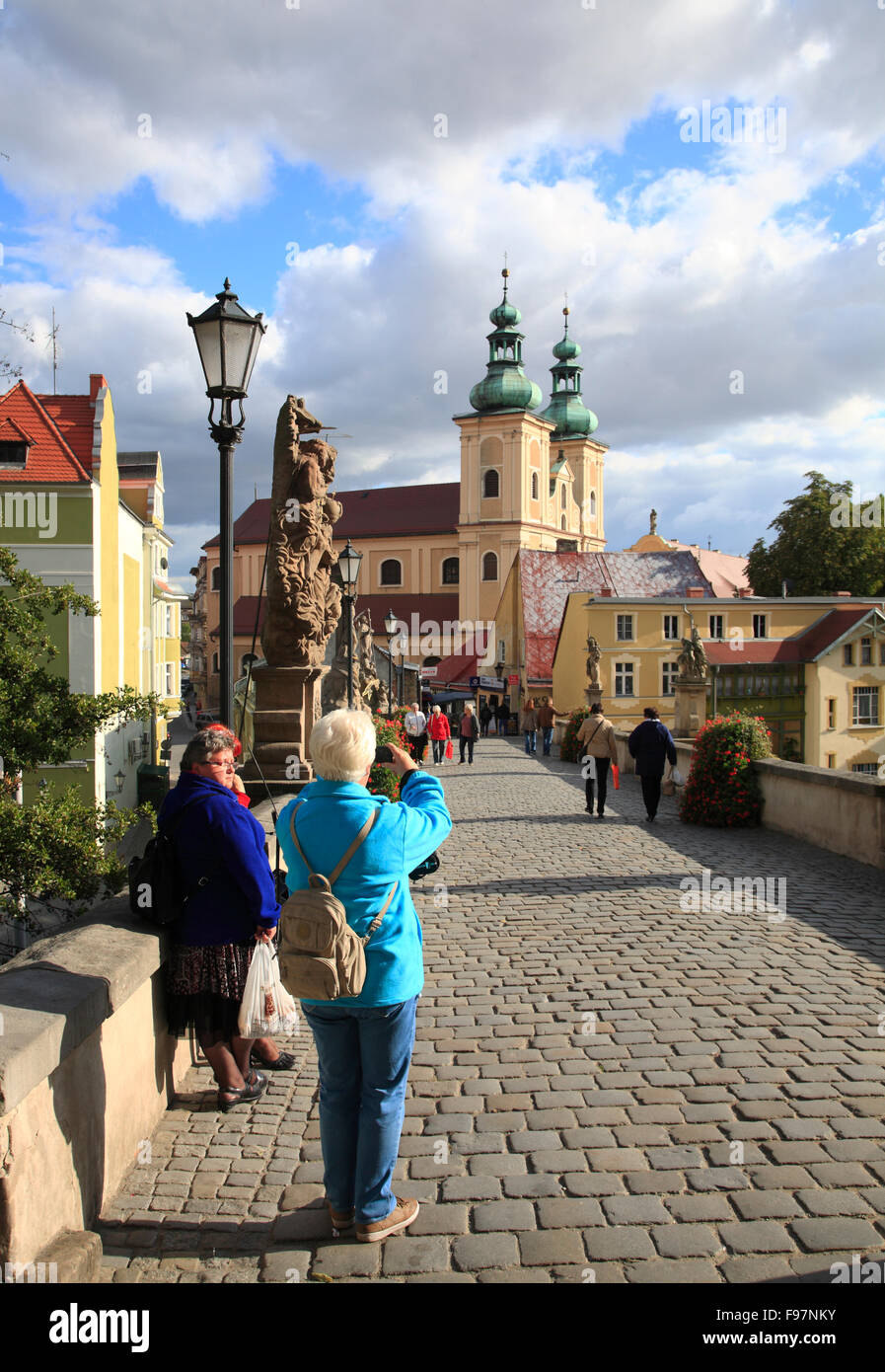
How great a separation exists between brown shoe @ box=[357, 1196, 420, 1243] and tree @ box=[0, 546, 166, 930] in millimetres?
3266

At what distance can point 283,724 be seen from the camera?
10539 mm

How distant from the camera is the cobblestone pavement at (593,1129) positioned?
3.31 metres

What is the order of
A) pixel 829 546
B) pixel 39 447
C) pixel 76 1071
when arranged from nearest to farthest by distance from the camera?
pixel 76 1071, pixel 39 447, pixel 829 546

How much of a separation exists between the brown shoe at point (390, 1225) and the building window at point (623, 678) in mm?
45261

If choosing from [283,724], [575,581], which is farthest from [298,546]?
[575,581]

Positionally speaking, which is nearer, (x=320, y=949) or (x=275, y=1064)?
(x=320, y=949)

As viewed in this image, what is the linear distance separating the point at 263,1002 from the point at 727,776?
1051 centimetres

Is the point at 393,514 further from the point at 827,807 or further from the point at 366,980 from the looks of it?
the point at 366,980

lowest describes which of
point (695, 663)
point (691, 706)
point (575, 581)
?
point (691, 706)

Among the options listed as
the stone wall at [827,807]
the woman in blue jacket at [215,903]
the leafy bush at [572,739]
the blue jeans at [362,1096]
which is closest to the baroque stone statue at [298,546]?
the stone wall at [827,807]

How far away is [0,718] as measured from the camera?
6.53 m

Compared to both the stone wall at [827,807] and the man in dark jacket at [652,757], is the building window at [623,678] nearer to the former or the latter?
the man in dark jacket at [652,757]

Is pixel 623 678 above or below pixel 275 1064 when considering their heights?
above
